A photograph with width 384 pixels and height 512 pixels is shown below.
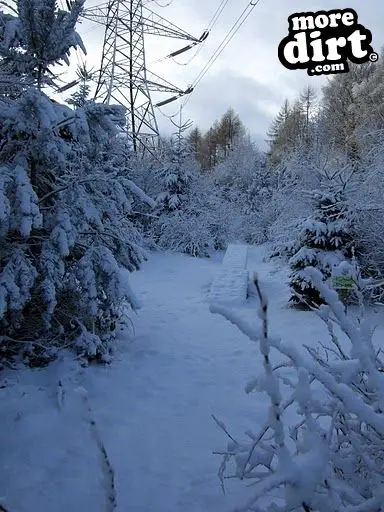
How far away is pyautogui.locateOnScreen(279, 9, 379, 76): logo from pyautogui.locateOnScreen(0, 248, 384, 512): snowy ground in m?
2.94

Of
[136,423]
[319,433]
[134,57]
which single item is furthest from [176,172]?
[319,433]

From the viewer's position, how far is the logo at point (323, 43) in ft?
15.5

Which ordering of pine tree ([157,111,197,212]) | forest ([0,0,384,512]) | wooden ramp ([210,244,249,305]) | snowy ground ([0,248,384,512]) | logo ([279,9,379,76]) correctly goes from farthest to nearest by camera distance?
1. pine tree ([157,111,197,212])
2. wooden ramp ([210,244,249,305])
3. logo ([279,9,379,76])
4. snowy ground ([0,248,384,512])
5. forest ([0,0,384,512])

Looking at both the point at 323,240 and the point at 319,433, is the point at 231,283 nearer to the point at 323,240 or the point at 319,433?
the point at 323,240

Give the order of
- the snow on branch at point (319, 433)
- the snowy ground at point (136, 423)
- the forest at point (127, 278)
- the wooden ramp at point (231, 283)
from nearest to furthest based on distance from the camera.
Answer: the snow on branch at point (319, 433), the forest at point (127, 278), the snowy ground at point (136, 423), the wooden ramp at point (231, 283)

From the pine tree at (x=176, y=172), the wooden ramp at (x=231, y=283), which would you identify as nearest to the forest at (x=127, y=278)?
the wooden ramp at (x=231, y=283)

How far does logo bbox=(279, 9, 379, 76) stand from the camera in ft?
15.5

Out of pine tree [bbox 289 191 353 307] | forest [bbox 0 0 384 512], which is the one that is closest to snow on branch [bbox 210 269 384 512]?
forest [bbox 0 0 384 512]

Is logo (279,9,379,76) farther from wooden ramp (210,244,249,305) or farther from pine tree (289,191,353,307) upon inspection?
wooden ramp (210,244,249,305)

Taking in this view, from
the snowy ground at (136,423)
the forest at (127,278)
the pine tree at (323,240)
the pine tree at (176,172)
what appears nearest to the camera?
the forest at (127,278)

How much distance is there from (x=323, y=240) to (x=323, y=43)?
2.35 meters

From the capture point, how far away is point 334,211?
233 inches

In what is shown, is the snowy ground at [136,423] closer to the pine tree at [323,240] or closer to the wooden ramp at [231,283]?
the pine tree at [323,240]

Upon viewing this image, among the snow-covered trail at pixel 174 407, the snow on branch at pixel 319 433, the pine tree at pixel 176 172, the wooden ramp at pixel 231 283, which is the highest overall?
the pine tree at pixel 176 172
